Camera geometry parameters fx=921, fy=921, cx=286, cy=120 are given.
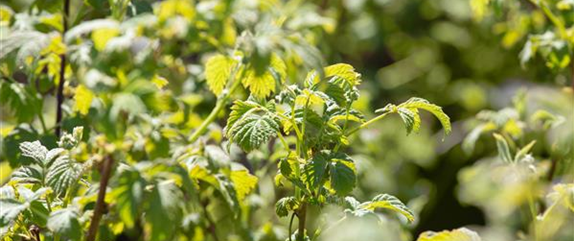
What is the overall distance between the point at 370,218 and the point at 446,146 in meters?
3.48

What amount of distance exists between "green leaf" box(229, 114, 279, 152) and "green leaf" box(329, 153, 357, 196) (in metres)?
0.16

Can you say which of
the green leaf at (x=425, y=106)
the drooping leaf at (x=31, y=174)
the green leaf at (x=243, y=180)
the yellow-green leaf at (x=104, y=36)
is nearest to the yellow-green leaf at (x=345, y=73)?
the green leaf at (x=425, y=106)

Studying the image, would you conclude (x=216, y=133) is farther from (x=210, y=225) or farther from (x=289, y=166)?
(x=289, y=166)

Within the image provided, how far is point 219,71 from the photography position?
251 centimetres

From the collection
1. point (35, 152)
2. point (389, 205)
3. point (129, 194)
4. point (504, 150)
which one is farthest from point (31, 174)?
point (504, 150)

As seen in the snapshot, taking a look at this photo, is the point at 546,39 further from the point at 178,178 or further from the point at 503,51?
the point at 503,51

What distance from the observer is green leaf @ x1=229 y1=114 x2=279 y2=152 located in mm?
2125

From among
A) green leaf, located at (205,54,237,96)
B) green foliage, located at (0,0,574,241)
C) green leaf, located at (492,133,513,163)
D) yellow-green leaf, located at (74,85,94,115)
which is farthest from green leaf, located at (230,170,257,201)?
green leaf, located at (492,133,513,163)

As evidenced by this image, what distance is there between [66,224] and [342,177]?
2.04 feet

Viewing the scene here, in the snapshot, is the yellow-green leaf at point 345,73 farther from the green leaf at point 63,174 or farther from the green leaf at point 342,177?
the green leaf at point 63,174

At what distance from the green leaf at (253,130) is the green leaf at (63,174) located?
0.37 meters

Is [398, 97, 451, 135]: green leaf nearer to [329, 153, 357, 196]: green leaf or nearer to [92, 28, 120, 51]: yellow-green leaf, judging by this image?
[329, 153, 357, 196]: green leaf

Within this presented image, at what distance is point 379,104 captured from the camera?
5617 millimetres

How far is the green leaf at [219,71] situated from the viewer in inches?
98.7
